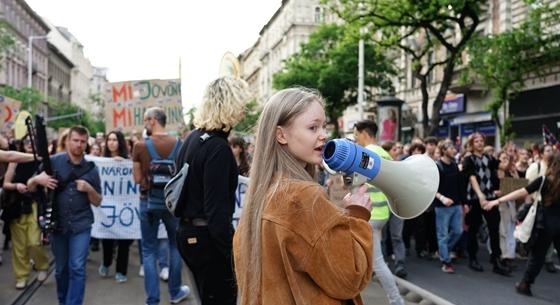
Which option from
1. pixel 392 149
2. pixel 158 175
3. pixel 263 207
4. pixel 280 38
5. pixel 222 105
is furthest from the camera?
pixel 280 38

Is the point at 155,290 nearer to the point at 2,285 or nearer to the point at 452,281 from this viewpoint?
the point at 2,285

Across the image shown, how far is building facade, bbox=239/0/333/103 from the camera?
75375 mm

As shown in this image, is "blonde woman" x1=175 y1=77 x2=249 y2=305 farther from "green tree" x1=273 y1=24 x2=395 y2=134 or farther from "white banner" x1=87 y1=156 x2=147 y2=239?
"green tree" x1=273 y1=24 x2=395 y2=134

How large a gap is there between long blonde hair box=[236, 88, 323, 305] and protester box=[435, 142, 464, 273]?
720 cm

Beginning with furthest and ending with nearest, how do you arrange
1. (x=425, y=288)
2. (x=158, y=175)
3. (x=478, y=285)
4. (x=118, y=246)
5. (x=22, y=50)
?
(x=22, y=50), (x=118, y=246), (x=478, y=285), (x=425, y=288), (x=158, y=175)

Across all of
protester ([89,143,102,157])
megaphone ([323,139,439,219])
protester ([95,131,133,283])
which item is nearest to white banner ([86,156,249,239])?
protester ([95,131,133,283])

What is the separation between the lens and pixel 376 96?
131 feet

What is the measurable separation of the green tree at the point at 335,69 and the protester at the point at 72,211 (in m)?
30.3

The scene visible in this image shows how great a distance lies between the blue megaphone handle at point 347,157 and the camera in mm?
2328

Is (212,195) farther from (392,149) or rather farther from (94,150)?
(94,150)

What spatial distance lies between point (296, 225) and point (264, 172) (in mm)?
281

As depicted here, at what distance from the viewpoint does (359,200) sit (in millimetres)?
2400

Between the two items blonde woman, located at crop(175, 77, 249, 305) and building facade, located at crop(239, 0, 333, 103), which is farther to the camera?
building facade, located at crop(239, 0, 333, 103)

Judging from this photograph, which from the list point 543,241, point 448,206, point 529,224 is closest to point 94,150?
point 448,206
